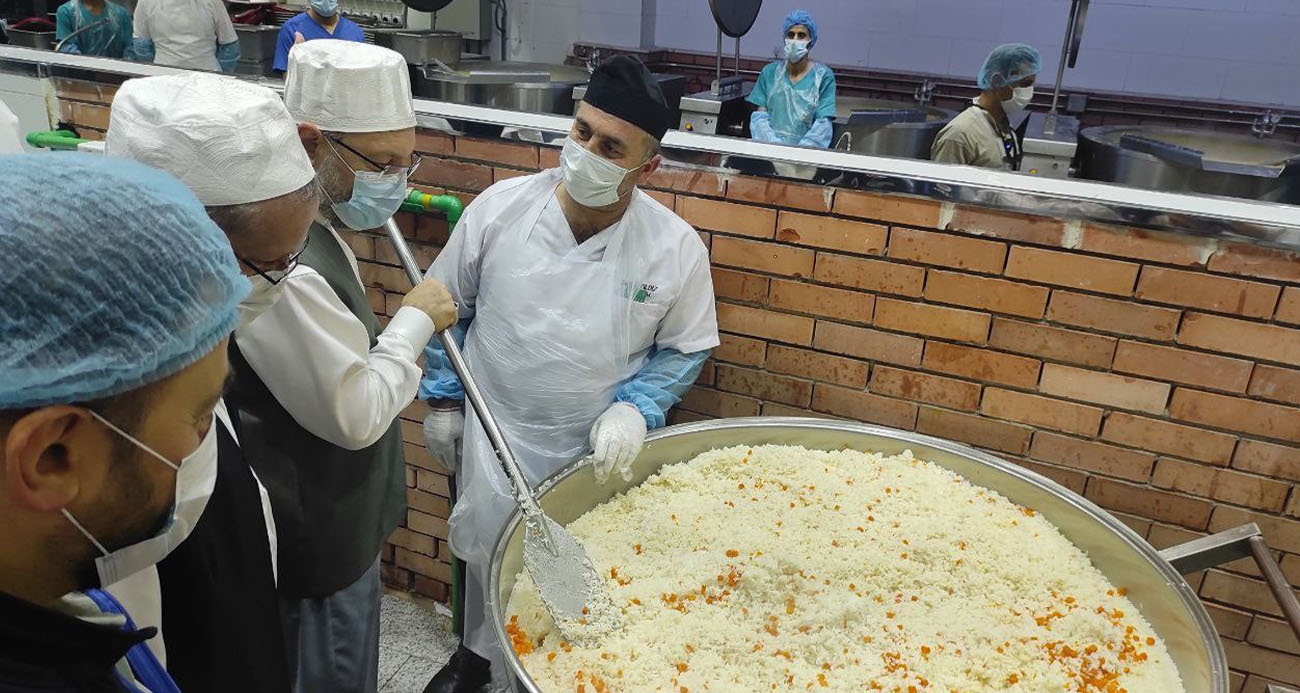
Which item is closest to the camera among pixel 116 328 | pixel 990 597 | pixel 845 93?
pixel 116 328

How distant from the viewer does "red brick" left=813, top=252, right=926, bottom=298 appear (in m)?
1.83

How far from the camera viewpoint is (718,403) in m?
2.14

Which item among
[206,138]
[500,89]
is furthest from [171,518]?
[500,89]

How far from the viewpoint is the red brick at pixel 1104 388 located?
5.68 feet

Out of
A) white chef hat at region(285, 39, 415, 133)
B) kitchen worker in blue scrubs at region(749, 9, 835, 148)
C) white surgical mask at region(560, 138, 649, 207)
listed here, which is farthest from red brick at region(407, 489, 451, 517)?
kitchen worker in blue scrubs at region(749, 9, 835, 148)

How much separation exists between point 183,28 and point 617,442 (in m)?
5.11

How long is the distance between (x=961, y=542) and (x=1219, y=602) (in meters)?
0.72

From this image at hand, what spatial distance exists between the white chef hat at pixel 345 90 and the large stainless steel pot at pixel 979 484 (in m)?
0.79

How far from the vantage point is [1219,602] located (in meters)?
1.84

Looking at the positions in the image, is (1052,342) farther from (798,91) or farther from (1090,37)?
(1090,37)

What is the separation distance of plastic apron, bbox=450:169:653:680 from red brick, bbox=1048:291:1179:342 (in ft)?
2.95

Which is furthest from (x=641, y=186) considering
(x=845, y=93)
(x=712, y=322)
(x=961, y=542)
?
(x=845, y=93)

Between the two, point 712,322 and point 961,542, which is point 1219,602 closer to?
point 961,542

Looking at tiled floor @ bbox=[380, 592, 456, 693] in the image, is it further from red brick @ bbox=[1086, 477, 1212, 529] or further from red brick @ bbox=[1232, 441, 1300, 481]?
red brick @ bbox=[1232, 441, 1300, 481]
